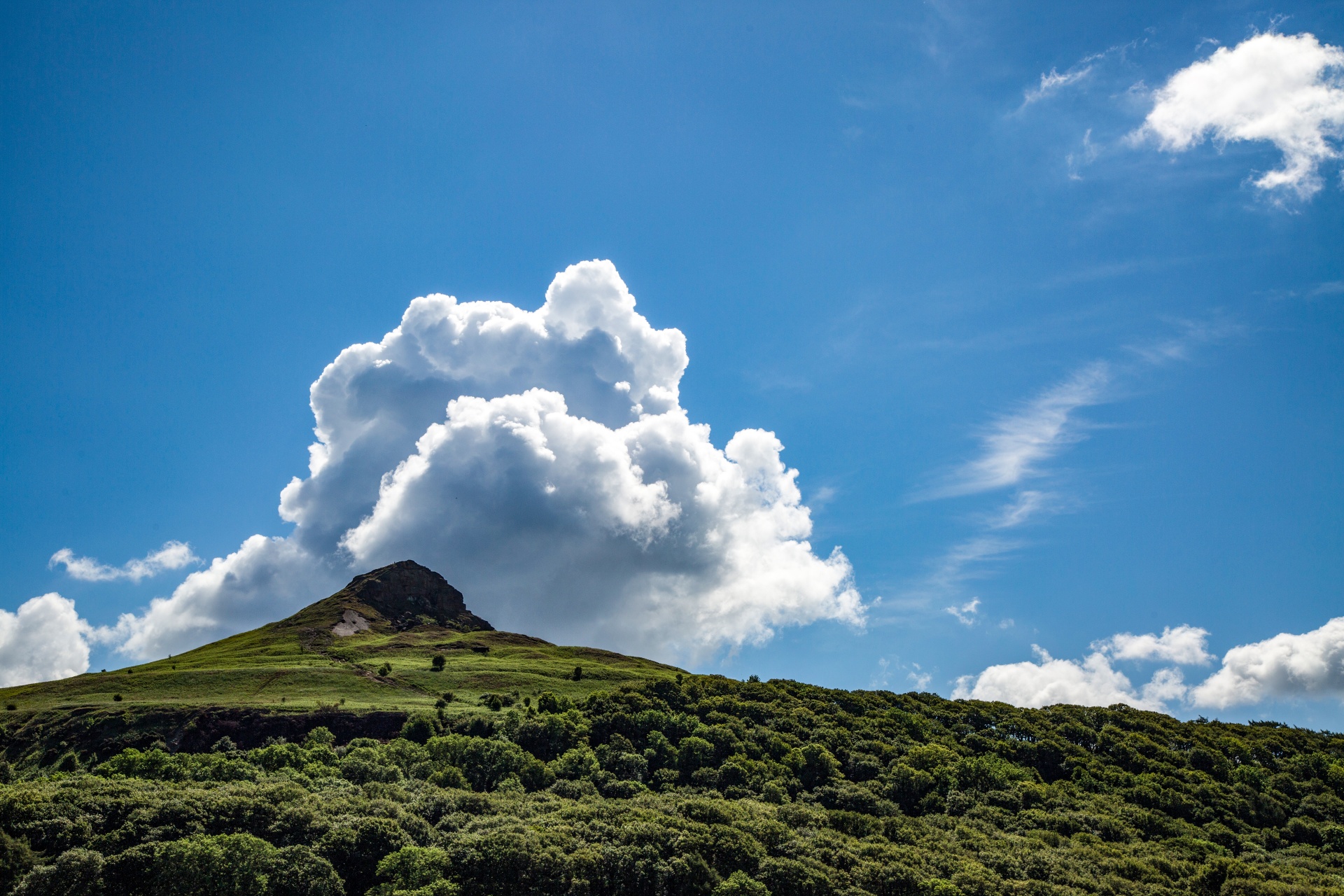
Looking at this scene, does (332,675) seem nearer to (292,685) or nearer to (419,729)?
(292,685)

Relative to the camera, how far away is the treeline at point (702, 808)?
62.9 m

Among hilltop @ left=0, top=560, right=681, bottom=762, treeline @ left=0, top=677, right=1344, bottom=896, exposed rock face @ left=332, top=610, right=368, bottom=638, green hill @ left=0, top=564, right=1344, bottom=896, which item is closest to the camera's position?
treeline @ left=0, top=677, right=1344, bottom=896

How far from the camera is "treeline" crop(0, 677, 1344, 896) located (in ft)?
206

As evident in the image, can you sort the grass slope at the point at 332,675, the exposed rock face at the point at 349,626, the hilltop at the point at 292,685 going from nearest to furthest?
the hilltop at the point at 292,685 < the grass slope at the point at 332,675 < the exposed rock face at the point at 349,626

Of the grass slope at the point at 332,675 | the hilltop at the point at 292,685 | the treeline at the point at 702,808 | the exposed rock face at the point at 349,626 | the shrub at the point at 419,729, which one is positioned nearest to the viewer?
the treeline at the point at 702,808

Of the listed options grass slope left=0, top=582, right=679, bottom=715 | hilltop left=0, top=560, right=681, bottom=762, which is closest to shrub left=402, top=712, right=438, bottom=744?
hilltop left=0, top=560, right=681, bottom=762

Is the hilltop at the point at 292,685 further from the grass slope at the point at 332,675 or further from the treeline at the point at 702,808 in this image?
the treeline at the point at 702,808

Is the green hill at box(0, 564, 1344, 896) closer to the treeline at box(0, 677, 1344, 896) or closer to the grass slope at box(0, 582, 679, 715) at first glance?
the treeline at box(0, 677, 1344, 896)

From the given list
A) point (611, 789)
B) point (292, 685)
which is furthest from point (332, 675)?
point (611, 789)

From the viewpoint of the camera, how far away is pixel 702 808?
8044 centimetres

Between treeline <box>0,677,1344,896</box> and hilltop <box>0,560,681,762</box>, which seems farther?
hilltop <box>0,560,681,762</box>

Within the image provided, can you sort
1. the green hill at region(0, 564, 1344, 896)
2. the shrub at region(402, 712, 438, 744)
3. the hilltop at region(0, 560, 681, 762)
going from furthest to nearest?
1. the shrub at region(402, 712, 438, 744)
2. the hilltop at region(0, 560, 681, 762)
3. the green hill at region(0, 564, 1344, 896)

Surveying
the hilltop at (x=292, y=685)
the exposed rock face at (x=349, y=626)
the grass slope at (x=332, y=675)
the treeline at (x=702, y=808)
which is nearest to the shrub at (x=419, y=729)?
the treeline at (x=702, y=808)

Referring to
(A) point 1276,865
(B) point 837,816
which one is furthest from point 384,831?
(A) point 1276,865
